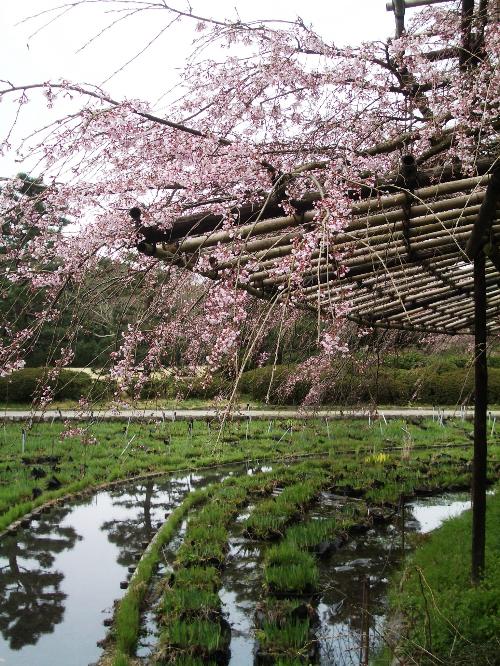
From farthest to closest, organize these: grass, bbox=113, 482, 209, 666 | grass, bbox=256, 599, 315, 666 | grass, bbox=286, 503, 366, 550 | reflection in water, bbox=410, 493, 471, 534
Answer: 1. reflection in water, bbox=410, 493, 471, 534
2. grass, bbox=286, 503, 366, 550
3. grass, bbox=113, 482, 209, 666
4. grass, bbox=256, 599, 315, 666

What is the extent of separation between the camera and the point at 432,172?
2.97 m

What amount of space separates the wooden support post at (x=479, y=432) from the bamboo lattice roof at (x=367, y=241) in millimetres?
244

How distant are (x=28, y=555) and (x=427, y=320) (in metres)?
4.71

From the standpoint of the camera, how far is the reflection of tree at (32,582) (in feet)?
13.9

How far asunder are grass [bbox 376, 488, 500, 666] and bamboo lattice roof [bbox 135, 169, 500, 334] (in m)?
1.47

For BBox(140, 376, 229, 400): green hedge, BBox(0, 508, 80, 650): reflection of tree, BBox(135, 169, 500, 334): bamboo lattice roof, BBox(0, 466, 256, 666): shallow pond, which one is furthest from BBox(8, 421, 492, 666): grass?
BBox(135, 169, 500, 334): bamboo lattice roof

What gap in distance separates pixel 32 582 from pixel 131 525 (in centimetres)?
173

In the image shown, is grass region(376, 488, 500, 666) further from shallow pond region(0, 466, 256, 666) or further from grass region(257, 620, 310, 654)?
shallow pond region(0, 466, 256, 666)

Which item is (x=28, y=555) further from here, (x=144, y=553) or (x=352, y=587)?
(x=352, y=587)

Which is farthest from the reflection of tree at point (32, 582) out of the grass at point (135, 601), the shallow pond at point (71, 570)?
the grass at point (135, 601)

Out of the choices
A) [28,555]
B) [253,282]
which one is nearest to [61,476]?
[28,555]

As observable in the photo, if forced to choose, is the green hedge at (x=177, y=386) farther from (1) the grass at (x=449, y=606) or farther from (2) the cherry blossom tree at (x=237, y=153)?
(1) the grass at (x=449, y=606)

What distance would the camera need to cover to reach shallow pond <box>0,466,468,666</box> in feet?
12.9

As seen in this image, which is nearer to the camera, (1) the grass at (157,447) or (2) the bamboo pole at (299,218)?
(2) the bamboo pole at (299,218)
